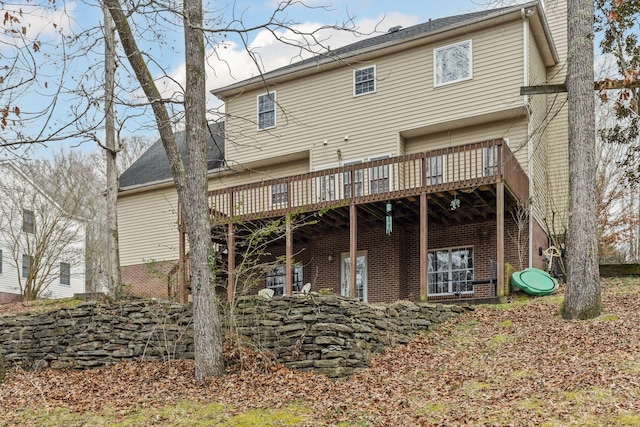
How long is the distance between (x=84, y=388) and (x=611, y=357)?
8.19 m

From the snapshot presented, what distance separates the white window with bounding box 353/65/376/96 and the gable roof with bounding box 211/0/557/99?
1.83ft

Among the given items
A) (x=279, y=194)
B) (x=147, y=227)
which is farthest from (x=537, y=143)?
(x=147, y=227)

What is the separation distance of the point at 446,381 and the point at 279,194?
9.24 metres

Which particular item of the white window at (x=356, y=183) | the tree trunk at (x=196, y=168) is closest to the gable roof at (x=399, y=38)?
the white window at (x=356, y=183)

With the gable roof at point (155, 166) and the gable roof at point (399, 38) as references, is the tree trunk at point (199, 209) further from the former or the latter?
the gable roof at point (155, 166)

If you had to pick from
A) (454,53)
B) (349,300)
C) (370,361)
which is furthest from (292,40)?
(454,53)

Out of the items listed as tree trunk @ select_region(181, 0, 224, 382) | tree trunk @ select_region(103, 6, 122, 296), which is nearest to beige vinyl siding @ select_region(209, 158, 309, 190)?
tree trunk @ select_region(103, 6, 122, 296)

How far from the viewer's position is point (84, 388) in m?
10.7

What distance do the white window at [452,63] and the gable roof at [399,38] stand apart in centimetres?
53

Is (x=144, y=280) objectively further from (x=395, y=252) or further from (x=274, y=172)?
(x=395, y=252)

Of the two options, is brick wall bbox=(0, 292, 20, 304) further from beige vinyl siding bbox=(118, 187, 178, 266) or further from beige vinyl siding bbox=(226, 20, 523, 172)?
beige vinyl siding bbox=(226, 20, 523, 172)

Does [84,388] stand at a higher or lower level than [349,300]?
lower

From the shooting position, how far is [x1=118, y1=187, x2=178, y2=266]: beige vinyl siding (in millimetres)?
23000

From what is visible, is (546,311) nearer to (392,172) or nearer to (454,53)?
(392,172)
